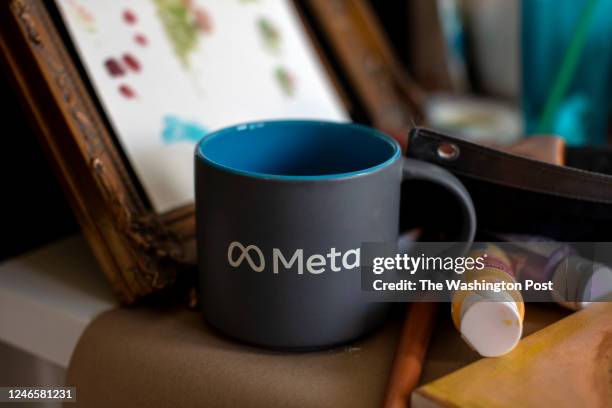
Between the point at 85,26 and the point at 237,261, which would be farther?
the point at 85,26

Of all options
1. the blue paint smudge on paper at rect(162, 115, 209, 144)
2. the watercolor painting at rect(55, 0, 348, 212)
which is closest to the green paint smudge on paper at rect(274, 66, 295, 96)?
the watercolor painting at rect(55, 0, 348, 212)

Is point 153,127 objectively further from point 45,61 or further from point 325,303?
point 325,303

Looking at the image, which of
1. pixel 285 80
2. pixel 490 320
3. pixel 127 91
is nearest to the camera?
pixel 490 320

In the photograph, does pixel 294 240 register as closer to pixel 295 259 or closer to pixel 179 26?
pixel 295 259

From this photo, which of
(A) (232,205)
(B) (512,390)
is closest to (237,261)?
(A) (232,205)

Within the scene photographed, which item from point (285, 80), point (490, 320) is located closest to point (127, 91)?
point (285, 80)

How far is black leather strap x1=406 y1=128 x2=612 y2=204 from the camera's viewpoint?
15.8 inches

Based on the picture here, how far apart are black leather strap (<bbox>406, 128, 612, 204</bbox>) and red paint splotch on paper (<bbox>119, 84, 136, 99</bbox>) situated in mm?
189

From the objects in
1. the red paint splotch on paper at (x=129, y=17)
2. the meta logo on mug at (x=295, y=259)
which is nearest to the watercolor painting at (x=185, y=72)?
the red paint splotch on paper at (x=129, y=17)

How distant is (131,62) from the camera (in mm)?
490

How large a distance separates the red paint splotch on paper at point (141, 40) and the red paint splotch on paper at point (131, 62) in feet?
0.05

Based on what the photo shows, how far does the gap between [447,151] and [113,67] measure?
0.23 metres

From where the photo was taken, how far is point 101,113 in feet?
1.51

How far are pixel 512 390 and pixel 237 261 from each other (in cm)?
14
